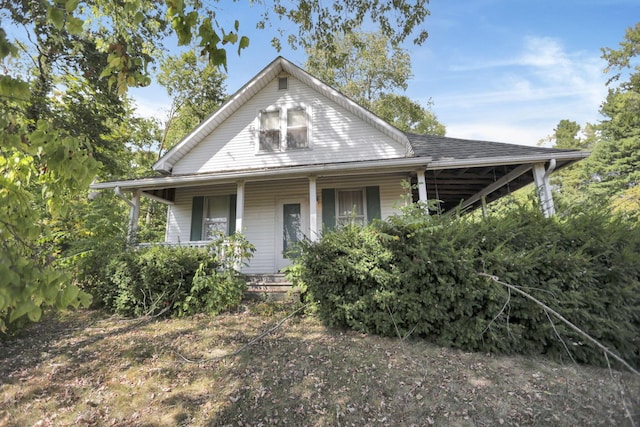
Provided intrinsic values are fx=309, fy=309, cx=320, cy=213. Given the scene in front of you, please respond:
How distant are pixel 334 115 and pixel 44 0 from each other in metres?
8.60

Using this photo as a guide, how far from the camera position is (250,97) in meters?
10.1

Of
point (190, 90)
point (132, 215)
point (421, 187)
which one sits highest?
point (190, 90)

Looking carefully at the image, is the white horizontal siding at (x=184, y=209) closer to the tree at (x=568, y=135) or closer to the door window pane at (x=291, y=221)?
the door window pane at (x=291, y=221)

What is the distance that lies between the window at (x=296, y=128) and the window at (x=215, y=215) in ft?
9.22

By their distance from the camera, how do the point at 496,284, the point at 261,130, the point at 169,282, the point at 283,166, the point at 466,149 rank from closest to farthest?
the point at 496,284, the point at 169,282, the point at 283,166, the point at 466,149, the point at 261,130

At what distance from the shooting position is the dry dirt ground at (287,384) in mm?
3223

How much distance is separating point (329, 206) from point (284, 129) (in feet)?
9.25

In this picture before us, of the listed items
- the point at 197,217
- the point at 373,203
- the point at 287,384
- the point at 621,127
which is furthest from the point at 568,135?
the point at 287,384

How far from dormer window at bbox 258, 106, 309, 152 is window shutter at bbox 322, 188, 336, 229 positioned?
161 centimetres

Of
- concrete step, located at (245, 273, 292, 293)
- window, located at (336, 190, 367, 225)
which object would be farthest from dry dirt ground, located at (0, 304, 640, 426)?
window, located at (336, 190, 367, 225)

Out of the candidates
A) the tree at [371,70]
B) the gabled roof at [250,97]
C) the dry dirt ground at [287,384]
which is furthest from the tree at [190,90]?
the dry dirt ground at [287,384]

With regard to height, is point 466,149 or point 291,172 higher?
point 466,149

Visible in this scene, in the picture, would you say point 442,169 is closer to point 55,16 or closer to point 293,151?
point 293,151

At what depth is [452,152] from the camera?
28.4 feet
